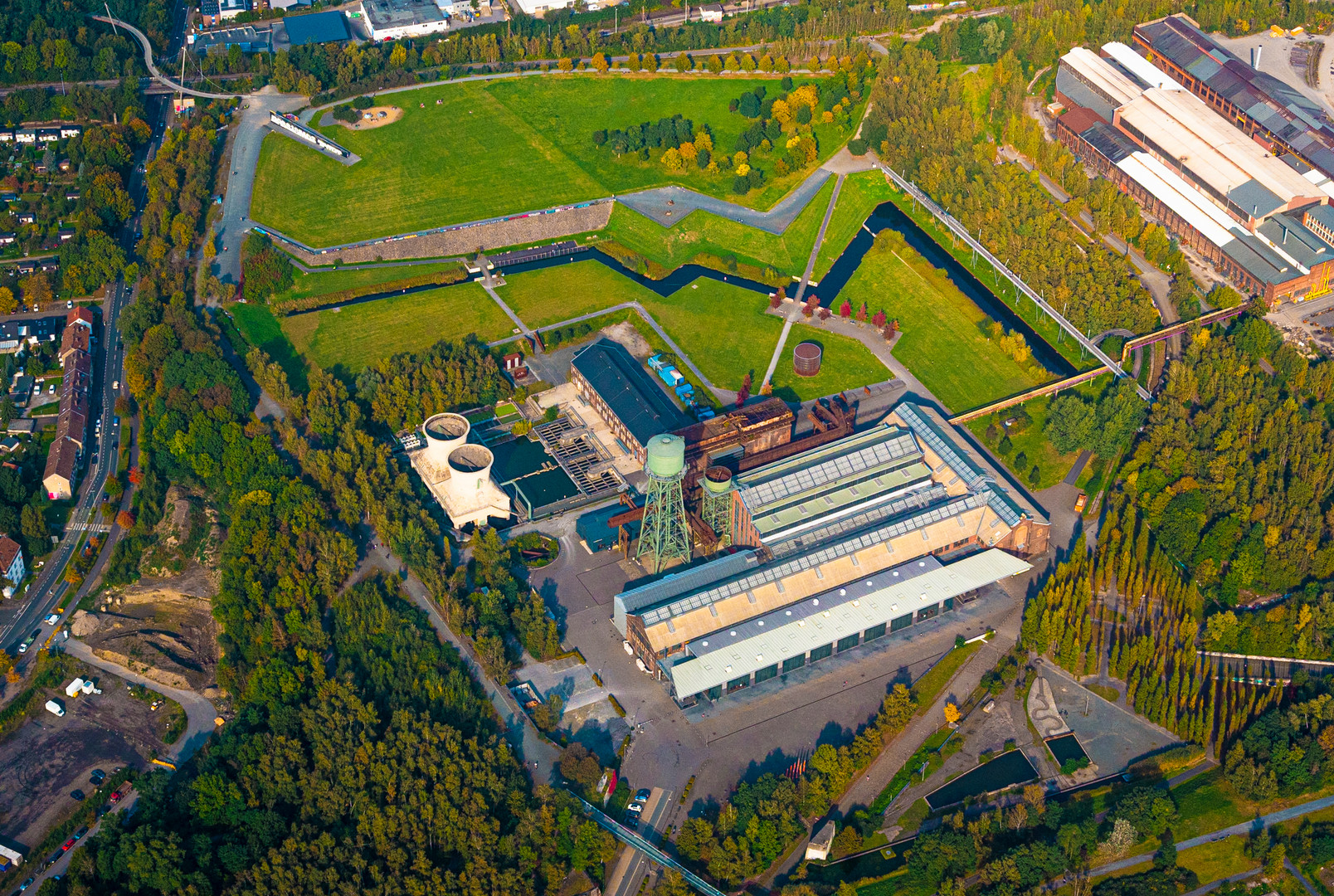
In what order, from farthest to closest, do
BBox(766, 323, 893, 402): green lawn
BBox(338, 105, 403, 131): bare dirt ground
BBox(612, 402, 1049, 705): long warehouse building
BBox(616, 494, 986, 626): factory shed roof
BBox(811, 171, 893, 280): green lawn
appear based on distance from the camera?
1. BBox(338, 105, 403, 131): bare dirt ground
2. BBox(811, 171, 893, 280): green lawn
3. BBox(766, 323, 893, 402): green lawn
4. BBox(616, 494, 986, 626): factory shed roof
5. BBox(612, 402, 1049, 705): long warehouse building

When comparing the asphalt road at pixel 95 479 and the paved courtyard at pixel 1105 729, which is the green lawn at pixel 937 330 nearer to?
the paved courtyard at pixel 1105 729

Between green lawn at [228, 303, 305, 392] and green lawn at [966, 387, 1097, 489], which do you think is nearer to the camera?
green lawn at [966, 387, 1097, 489]

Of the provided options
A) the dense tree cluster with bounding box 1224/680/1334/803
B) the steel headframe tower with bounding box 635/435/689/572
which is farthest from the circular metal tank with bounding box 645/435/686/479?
the dense tree cluster with bounding box 1224/680/1334/803

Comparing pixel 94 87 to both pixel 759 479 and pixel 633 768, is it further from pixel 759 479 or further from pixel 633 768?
pixel 633 768

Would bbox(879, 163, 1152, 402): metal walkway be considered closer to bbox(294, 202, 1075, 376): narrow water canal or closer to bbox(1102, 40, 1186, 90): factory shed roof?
bbox(294, 202, 1075, 376): narrow water canal

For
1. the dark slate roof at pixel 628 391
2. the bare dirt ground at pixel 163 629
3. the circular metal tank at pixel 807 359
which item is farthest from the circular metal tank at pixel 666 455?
the bare dirt ground at pixel 163 629

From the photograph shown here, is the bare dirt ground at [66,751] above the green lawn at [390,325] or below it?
below
